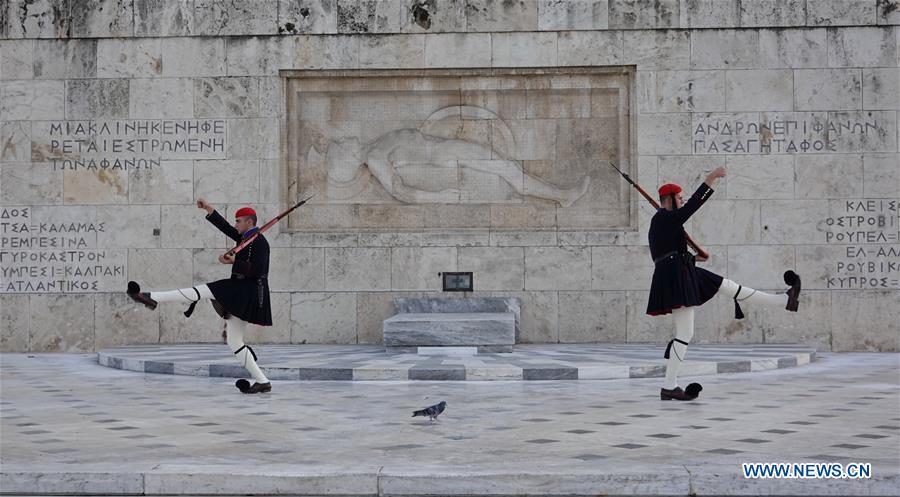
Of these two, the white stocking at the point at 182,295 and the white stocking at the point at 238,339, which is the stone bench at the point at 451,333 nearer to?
the white stocking at the point at 238,339

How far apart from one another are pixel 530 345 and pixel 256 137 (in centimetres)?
514

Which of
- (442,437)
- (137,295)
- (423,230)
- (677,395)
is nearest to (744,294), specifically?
(677,395)

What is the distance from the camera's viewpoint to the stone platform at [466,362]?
11.2 m

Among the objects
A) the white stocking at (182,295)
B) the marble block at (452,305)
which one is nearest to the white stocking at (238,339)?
the white stocking at (182,295)

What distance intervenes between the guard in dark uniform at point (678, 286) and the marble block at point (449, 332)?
426cm

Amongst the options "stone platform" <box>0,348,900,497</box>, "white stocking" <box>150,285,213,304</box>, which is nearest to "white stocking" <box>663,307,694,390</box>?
"stone platform" <box>0,348,900,497</box>

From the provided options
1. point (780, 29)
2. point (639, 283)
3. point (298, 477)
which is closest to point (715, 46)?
point (780, 29)

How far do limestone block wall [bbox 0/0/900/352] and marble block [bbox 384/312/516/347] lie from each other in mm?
2046

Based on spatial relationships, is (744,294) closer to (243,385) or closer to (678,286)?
(678,286)

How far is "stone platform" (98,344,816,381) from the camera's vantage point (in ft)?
36.8

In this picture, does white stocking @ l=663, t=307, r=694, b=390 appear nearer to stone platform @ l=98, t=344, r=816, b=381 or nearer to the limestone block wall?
stone platform @ l=98, t=344, r=816, b=381

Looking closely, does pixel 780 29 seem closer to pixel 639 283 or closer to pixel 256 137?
pixel 639 283

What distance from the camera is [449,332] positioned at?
1327 cm

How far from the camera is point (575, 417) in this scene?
26.3 ft
